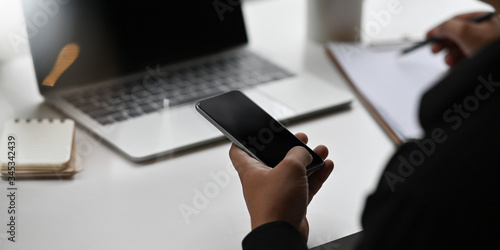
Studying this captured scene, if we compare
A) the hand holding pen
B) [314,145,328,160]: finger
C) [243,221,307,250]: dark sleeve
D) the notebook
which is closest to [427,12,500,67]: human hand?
the hand holding pen

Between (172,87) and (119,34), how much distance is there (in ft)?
0.40

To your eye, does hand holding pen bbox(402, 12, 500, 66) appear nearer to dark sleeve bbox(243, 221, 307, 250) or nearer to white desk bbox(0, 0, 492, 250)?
white desk bbox(0, 0, 492, 250)

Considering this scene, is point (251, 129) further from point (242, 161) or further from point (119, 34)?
point (119, 34)

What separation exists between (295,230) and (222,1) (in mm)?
566

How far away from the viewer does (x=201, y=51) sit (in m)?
1.02

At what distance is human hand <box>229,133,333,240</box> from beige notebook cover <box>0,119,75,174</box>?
0.26 m

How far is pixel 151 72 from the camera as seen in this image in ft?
3.19

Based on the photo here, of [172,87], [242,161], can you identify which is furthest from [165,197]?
[172,87]

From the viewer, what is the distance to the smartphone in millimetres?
649

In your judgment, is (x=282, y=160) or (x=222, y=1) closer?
(x=282, y=160)

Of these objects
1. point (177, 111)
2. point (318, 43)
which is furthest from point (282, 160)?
point (318, 43)

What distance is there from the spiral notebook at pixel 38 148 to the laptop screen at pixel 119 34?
117mm

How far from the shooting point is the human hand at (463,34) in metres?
0.72

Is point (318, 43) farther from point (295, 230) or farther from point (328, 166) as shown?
point (295, 230)
